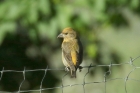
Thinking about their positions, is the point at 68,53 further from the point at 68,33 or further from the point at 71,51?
the point at 68,33

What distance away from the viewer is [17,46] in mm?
9422

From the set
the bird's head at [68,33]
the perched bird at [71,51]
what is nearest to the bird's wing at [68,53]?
the perched bird at [71,51]

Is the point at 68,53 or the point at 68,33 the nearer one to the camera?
A: the point at 68,53

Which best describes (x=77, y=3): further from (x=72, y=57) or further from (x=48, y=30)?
(x=72, y=57)

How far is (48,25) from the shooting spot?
8281mm

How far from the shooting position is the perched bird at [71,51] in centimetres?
712

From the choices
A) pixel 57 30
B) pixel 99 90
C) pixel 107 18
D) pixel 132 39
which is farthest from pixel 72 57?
pixel 132 39

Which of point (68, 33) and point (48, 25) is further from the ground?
point (48, 25)

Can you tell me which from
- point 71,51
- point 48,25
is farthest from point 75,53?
point 48,25

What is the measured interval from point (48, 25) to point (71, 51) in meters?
1.06

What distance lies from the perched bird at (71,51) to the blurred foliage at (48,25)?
414mm

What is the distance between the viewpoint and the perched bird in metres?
7.12

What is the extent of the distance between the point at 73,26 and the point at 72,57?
1204mm

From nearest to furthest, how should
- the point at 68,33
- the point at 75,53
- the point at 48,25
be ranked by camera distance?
1. the point at 75,53
2. the point at 68,33
3. the point at 48,25
